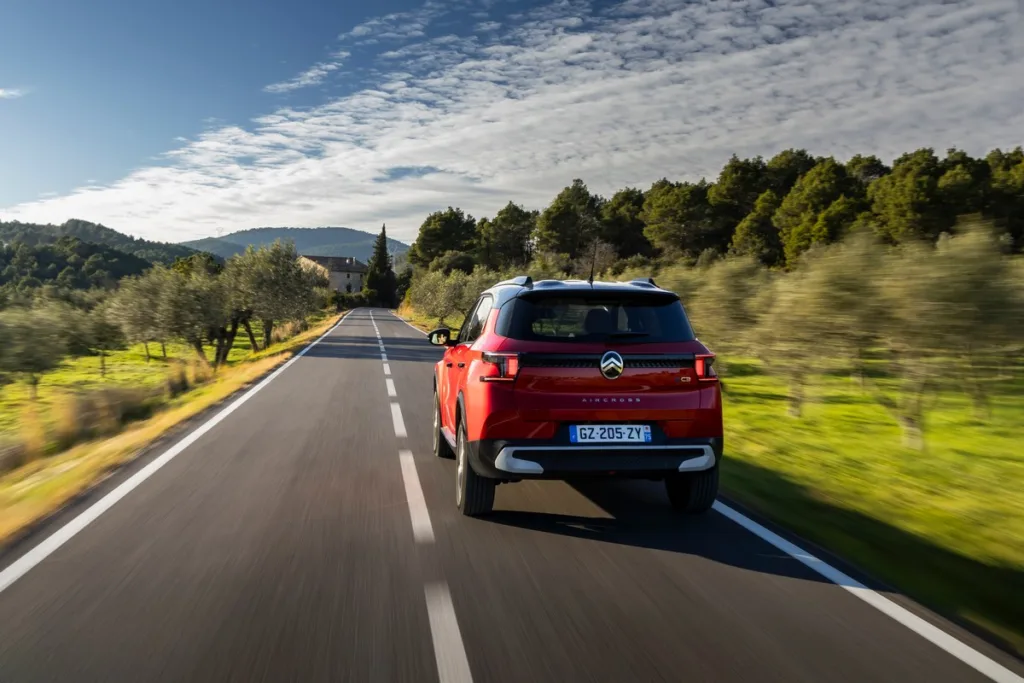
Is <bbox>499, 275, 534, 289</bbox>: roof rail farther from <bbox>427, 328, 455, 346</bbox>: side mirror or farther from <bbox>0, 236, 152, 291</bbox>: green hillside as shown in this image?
<bbox>0, 236, 152, 291</bbox>: green hillside

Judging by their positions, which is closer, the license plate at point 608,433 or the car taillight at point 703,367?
the license plate at point 608,433

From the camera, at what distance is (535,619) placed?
3.68m

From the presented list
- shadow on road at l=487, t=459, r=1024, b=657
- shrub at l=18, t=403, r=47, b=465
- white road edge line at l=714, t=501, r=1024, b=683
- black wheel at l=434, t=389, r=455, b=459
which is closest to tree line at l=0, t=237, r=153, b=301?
shrub at l=18, t=403, r=47, b=465

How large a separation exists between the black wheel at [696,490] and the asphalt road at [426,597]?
171 millimetres

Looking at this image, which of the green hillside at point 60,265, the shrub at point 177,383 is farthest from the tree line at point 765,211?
the green hillside at point 60,265

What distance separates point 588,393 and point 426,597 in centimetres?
174

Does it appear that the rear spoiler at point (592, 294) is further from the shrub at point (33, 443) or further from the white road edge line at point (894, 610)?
the shrub at point (33, 443)

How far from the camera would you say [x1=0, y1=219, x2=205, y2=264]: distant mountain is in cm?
9394

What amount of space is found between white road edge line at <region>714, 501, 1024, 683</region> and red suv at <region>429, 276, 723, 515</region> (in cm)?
67

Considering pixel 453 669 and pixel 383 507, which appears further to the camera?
pixel 383 507

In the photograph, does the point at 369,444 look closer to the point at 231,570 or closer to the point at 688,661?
the point at 231,570

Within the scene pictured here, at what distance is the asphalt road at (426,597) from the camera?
10.4ft

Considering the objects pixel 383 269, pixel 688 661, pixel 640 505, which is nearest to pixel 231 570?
pixel 688 661

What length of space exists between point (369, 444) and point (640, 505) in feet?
12.6
